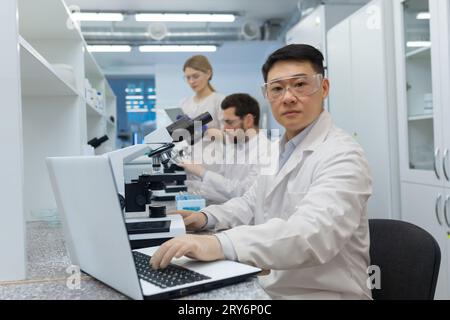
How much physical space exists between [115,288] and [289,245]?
0.40 meters

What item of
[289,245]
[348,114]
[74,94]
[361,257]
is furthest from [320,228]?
[348,114]

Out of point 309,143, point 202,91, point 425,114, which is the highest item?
point 202,91

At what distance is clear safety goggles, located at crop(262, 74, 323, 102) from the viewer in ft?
4.15

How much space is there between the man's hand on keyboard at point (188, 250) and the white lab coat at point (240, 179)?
1371 mm

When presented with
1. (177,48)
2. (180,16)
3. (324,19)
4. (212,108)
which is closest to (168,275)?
(212,108)

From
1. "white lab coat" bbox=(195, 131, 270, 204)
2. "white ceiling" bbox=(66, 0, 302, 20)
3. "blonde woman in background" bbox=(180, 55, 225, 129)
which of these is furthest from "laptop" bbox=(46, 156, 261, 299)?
"white ceiling" bbox=(66, 0, 302, 20)

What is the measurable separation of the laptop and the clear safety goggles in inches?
23.8

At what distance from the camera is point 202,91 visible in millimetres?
3133

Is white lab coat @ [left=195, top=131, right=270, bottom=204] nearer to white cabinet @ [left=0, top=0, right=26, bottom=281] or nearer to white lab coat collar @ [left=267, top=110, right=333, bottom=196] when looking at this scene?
white lab coat collar @ [left=267, top=110, right=333, bottom=196]

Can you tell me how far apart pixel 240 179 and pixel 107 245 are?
1.81 m

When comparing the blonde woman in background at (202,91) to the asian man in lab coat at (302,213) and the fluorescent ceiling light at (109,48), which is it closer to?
the asian man in lab coat at (302,213)

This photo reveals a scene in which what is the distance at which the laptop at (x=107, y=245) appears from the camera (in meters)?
0.73

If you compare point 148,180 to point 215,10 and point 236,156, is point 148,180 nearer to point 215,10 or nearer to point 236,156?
point 236,156

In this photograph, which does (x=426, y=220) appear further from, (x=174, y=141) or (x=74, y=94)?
(x=74, y=94)
